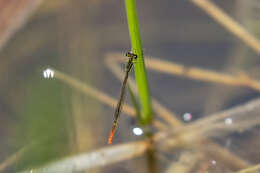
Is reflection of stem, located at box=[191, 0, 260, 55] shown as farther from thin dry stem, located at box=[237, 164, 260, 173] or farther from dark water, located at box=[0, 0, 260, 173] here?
thin dry stem, located at box=[237, 164, 260, 173]

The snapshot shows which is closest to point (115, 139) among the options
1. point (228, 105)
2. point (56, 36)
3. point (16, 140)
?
point (16, 140)

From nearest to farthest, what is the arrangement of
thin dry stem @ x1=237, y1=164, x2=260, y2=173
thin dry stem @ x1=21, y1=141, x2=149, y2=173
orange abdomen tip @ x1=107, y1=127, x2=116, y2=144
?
thin dry stem @ x1=237, y1=164, x2=260, y2=173, thin dry stem @ x1=21, y1=141, x2=149, y2=173, orange abdomen tip @ x1=107, y1=127, x2=116, y2=144

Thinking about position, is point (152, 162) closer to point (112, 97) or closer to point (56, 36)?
point (112, 97)

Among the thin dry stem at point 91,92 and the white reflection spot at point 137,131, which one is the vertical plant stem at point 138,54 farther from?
the thin dry stem at point 91,92

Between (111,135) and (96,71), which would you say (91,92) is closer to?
(96,71)

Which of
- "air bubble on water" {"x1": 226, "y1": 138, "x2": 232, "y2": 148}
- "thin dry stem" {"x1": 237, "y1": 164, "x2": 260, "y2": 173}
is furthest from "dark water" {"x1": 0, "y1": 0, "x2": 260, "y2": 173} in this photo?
"thin dry stem" {"x1": 237, "y1": 164, "x2": 260, "y2": 173}

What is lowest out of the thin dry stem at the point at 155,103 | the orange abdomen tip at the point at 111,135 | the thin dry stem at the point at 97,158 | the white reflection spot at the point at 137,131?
the thin dry stem at the point at 97,158

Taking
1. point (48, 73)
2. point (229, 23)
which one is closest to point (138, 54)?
point (48, 73)

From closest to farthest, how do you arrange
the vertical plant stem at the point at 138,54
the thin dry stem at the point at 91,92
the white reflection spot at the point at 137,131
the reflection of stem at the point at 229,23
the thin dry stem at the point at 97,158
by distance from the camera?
the vertical plant stem at the point at 138,54
the thin dry stem at the point at 97,158
the white reflection spot at the point at 137,131
the thin dry stem at the point at 91,92
the reflection of stem at the point at 229,23

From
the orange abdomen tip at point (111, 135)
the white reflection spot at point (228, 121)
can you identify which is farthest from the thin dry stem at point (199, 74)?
the orange abdomen tip at point (111, 135)
